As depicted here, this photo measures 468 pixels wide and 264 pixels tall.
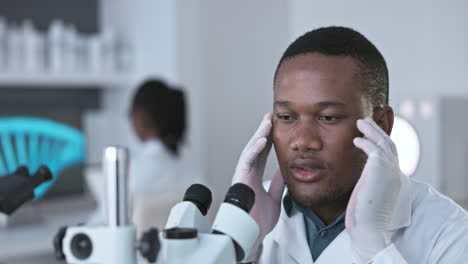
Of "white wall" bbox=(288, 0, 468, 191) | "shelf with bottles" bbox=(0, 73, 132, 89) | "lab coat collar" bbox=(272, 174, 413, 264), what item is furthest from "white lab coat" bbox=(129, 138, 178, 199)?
"lab coat collar" bbox=(272, 174, 413, 264)

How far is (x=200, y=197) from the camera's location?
0.74 meters

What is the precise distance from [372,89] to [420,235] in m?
0.23

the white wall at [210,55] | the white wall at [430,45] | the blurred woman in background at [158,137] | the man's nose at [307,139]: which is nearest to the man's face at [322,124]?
the man's nose at [307,139]

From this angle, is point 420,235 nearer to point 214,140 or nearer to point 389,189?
point 389,189

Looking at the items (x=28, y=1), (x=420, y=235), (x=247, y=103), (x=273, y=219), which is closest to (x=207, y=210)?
(x=273, y=219)

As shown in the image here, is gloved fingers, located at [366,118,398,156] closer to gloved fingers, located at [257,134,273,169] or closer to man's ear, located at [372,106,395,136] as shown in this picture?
man's ear, located at [372,106,395,136]

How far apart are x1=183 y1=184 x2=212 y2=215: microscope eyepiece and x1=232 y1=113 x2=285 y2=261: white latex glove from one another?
10cm

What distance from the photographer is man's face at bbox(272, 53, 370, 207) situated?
79 centimetres

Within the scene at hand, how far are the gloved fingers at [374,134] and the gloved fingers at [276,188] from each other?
21 cm

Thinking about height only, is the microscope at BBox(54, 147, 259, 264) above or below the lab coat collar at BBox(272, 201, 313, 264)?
above

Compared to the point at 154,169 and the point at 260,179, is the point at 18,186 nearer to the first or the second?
the point at 260,179

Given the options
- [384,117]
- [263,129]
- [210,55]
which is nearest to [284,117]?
[263,129]

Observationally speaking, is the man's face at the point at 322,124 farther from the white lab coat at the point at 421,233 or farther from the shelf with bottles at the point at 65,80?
the shelf with bottles at the point at 65,80

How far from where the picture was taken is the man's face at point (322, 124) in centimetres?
79
